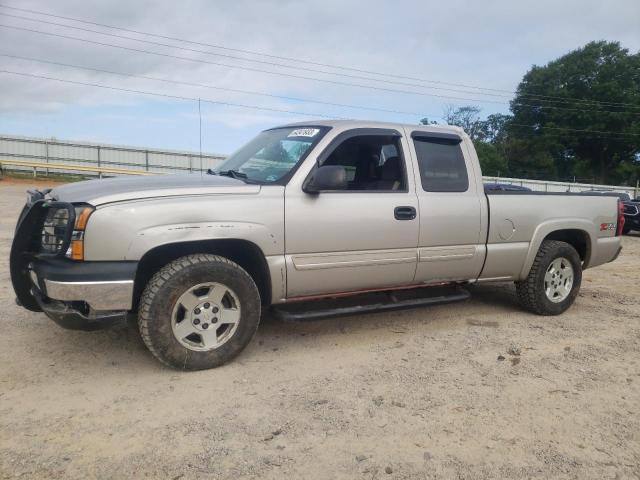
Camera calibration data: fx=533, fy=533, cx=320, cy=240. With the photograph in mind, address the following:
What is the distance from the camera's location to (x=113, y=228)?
11.0 feet

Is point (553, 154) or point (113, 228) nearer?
point (113, 228)

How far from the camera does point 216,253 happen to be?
3.97 m

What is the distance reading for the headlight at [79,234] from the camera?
3334mm

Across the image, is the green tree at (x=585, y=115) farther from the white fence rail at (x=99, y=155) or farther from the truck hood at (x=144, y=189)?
the truck hood at (x=144, y=189)

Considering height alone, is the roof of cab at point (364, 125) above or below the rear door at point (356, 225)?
above

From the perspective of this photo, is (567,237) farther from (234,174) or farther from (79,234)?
(79,234)

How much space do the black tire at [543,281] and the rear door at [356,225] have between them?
154cm

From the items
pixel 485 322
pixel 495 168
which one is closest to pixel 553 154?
pixel 495 168

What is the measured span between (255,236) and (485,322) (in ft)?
8.70

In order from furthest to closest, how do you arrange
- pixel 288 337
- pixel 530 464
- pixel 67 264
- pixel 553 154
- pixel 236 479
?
pixel 553 154 → pixel 288 337 → pixel 67 264 → pixel 530 464 → pixel 236 479

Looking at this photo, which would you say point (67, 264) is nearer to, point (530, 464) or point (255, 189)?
point (255, 189)

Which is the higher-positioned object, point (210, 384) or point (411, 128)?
point (411, 128)

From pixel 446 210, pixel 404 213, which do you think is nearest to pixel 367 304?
pixel 404 213

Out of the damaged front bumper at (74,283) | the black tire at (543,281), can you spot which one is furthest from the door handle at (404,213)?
the damaged front bumper at (74,283)
